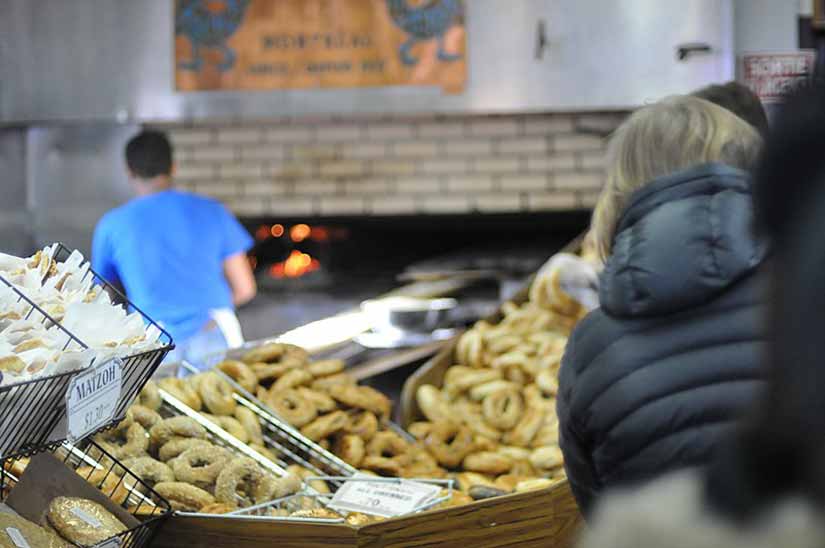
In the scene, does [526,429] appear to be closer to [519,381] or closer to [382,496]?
[519,381]

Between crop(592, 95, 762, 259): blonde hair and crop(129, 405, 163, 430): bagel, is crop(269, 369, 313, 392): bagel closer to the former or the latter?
crop(129, 405, 163, 430): bagel

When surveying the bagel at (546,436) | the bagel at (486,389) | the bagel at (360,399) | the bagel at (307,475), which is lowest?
the bagel at (546,436)

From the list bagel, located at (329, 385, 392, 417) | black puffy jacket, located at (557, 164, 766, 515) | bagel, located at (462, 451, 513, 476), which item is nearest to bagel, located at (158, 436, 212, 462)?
bagel, located at (329, 385, 392, 417)

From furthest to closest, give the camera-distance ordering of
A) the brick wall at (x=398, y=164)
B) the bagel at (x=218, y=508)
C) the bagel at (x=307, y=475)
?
1. the brick wall at (x=398, y=164)
2. the bagel at (x=307, y=475)
3. the bagel at (x=218, y=508)

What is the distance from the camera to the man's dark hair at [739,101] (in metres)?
3.30

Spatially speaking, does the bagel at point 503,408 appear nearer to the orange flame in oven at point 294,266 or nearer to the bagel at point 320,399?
the bagel at point 320,399

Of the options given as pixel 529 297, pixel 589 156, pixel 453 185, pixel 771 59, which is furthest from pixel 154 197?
pixel 771 59

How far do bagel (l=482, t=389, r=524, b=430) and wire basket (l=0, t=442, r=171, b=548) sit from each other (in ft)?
5.52

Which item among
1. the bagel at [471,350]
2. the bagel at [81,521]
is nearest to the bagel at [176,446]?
the bagel at [81,521]

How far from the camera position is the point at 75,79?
6.77 metres

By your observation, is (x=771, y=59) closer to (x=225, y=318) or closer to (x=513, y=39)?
(x=513, y=39)

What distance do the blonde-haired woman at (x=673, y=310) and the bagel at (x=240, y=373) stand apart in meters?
1.60

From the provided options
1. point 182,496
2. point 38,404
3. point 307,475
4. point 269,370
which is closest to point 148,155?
point 269,370

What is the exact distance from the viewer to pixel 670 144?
83.4 inches
